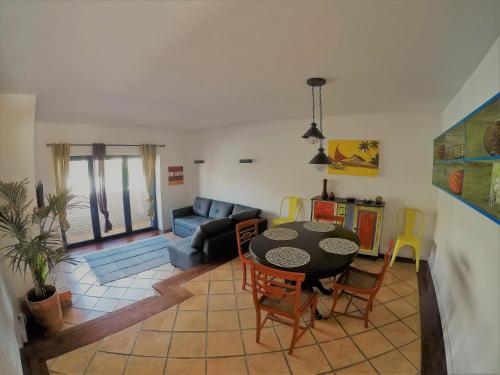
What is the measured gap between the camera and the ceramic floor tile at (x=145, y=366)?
180 centimetres

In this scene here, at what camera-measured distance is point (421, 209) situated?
143 inches

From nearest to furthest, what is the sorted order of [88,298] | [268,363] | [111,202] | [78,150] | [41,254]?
[268,363], [41,254], [88,298], [78,150], [111,202]

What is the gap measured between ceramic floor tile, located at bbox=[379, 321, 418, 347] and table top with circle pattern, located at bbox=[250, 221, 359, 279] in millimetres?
764

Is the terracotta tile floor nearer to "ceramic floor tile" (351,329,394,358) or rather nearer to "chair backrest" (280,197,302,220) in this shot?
"ceramic floor tile" (351,329,394,358)

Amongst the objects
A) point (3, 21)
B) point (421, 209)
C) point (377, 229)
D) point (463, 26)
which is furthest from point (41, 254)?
point (421, 209)

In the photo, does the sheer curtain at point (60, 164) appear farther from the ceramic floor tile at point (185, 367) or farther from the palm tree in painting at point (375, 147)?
the palm tree in painting at point (375, 147)

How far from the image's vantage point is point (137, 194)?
5973 mm

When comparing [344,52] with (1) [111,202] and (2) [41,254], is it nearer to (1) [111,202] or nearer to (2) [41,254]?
(2) [41,254]

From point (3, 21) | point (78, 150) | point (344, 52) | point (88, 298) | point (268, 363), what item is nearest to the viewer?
point (3, 21)

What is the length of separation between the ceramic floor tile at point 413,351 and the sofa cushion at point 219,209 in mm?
4033

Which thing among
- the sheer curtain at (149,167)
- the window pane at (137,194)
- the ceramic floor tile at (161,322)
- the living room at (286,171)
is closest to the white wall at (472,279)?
the living room at (286,171)

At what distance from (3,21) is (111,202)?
16.4 ft

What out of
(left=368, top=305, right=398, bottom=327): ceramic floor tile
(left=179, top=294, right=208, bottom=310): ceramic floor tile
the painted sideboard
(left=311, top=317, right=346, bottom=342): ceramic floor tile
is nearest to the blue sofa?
(left=179, top=294, right=208, bottom=310): ceramic floor tile

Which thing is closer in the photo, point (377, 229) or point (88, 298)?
point (88, 298)
